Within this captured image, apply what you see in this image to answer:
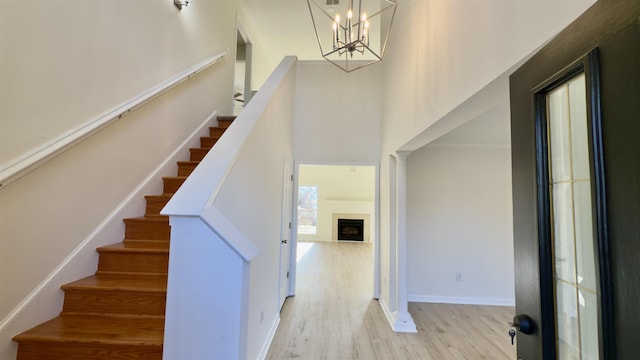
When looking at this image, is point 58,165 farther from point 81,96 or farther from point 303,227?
point 303,227

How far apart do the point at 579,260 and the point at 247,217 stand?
5.57 feet

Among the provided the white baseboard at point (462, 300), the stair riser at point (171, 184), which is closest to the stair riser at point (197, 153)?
the stair riser at point (171, 184)

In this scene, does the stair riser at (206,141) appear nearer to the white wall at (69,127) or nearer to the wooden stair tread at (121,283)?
the white wall at (69,127)

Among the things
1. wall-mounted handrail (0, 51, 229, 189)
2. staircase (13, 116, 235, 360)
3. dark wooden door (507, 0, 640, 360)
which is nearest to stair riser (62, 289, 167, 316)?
staircase (13, 116, 235, 360)

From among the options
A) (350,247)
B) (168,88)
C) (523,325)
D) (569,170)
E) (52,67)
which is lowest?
(350,247)

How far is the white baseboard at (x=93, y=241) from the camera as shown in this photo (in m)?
1.51

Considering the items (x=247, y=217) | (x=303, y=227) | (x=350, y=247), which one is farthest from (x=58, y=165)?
(x=303, y=227)

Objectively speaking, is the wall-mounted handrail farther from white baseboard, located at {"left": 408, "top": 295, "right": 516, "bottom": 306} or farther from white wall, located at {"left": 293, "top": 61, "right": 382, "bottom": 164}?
white baseboard, located at {"left": 408, "top": 295, "right": 516, "bottom": 306}

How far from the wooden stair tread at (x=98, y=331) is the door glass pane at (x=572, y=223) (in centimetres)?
174

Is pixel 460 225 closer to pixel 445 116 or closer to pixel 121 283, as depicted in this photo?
pixel 445 116

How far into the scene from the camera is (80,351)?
56.4 inches

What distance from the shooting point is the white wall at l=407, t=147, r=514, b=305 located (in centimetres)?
409

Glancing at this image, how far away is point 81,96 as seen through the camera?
1878 millimetres

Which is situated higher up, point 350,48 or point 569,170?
point 350,48
